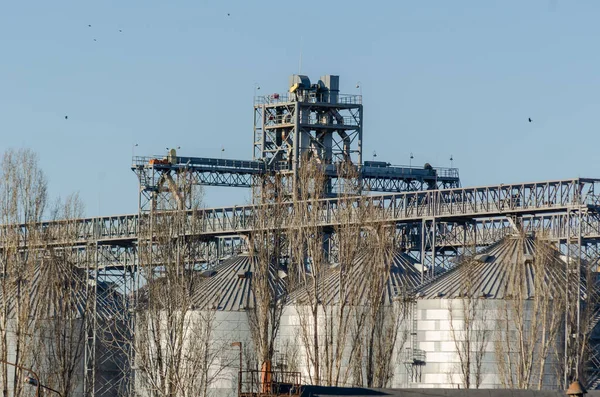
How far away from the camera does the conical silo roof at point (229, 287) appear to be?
63625 mm

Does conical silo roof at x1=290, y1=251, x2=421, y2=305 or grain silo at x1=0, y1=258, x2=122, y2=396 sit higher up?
conical silo roof at x1=290, y1=251, x2=421, y2=305

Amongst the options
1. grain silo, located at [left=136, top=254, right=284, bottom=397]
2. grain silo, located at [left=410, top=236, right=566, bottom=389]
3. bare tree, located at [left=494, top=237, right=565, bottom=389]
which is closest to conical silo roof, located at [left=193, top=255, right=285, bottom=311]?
grain silo, located at [left=136, top=254, right=284, bottom=397]

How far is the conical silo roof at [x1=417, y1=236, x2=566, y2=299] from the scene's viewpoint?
57.8 m

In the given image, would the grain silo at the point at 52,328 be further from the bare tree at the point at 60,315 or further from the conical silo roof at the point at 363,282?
the conical silo roof at the point at 363,282

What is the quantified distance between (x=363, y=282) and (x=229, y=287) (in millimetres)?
7079

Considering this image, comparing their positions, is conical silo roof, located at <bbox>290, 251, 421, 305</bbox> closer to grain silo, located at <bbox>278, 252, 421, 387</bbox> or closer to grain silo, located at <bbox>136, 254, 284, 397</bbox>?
grain silo, located at <bbox>278, 252, 421, 387</bbox>

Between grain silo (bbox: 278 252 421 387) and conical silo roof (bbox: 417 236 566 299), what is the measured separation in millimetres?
1964

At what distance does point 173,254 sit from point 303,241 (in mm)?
9069

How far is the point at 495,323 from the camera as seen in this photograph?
57344mm

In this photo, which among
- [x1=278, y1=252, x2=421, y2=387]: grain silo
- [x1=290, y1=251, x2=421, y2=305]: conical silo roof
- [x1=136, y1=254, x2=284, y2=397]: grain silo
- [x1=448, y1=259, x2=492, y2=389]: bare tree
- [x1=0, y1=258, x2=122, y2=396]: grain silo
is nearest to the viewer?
[x1=0, y1=258, x2=122, y2=396]: grain silo

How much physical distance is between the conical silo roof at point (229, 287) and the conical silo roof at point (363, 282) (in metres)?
2.10

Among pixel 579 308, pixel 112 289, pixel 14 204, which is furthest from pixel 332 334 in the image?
pixel 112 289

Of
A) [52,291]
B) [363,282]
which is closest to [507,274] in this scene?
[363,282]

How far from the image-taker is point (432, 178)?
318 feet
